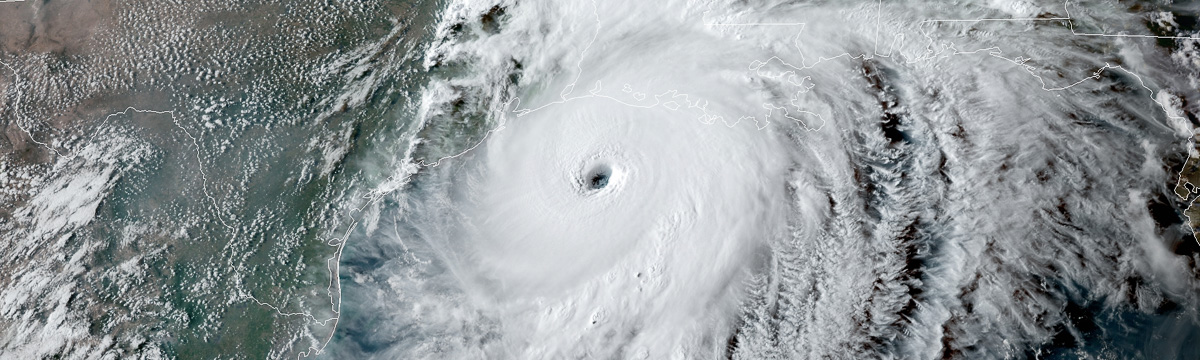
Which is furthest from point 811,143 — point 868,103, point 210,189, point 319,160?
point 210,189

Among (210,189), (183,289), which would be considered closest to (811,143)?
(210,189)

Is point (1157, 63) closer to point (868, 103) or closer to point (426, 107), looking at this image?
point (868, 103)

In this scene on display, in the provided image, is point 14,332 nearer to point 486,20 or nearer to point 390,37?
point 390,37

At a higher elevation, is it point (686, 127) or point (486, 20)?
point (486, 20)

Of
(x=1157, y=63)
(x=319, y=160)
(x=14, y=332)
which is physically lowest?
(x=14, y=332)

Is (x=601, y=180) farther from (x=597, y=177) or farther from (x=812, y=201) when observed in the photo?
Answer: (x=812, y=201)

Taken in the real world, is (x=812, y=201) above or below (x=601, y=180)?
below

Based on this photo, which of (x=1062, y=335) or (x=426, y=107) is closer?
(x=1062, y=335)

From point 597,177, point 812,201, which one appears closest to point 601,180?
point 597,177

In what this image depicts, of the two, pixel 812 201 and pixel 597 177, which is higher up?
pixel 597 177
